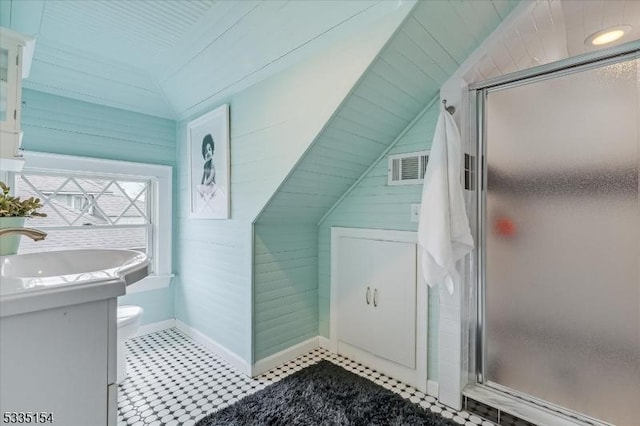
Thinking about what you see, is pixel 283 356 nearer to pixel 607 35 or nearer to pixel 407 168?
pixel 407 168

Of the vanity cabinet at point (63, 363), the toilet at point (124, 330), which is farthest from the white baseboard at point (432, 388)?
the toilet at point (124, 330)

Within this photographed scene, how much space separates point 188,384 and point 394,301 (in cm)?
149

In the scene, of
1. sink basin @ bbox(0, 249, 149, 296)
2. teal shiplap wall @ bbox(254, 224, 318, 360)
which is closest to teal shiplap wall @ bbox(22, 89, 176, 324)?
teal shiplap wall @ bbox(254, 224, 318, 360)

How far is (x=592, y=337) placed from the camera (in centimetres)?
155

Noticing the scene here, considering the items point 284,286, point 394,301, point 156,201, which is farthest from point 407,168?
point 156,201

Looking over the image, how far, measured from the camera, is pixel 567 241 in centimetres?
162

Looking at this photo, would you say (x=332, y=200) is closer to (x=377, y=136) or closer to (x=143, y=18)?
(x=377, y=136)

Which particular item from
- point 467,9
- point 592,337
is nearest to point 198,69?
point 467,9

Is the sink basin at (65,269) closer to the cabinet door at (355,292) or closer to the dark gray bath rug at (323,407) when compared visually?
the dark gray bath rug at (323,407)

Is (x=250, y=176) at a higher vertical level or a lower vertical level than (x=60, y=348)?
higher

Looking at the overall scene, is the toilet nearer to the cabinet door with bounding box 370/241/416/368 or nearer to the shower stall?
the cabinet door with bounding box 370/241/416/368

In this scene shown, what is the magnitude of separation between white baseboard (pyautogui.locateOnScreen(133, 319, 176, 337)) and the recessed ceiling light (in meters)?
3.71

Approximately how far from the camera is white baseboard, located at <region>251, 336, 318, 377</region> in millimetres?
2219

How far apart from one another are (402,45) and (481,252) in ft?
4.16
